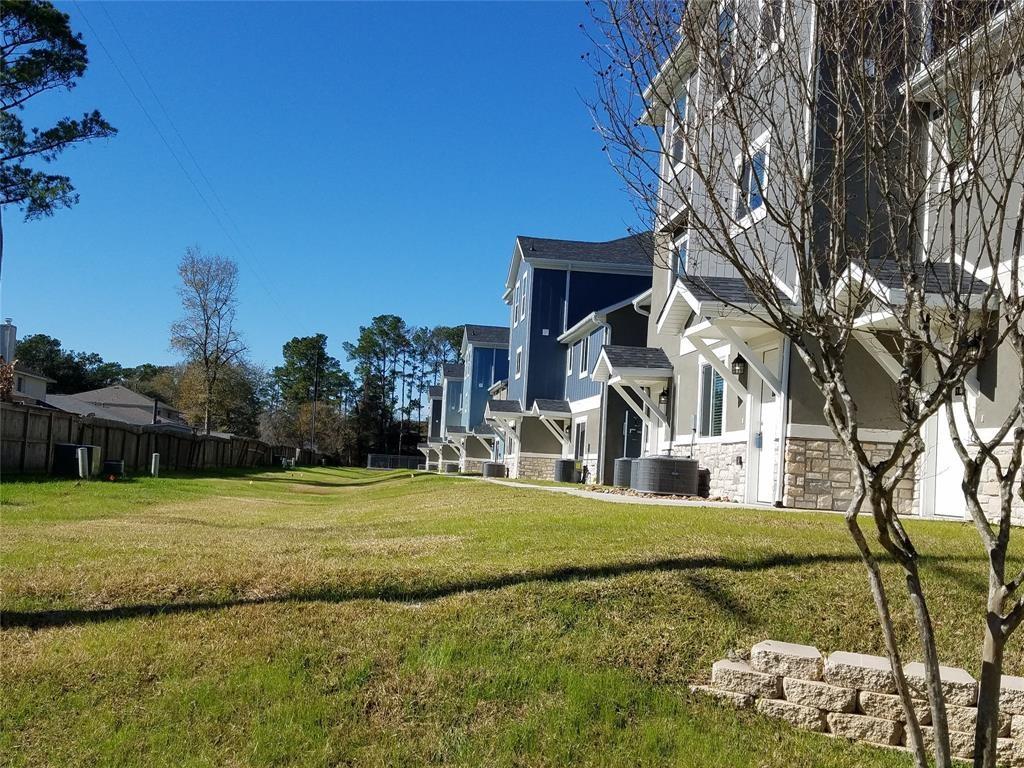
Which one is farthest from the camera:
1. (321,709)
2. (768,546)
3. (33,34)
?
(33,34)

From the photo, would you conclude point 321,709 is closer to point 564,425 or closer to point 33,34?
point 33,34

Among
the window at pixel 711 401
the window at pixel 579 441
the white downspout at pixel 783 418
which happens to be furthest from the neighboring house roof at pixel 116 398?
the white downspout at pixel 783 418

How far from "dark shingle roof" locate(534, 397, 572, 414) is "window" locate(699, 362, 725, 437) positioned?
12529 mm

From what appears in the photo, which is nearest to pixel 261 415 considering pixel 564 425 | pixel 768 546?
pixel 564 425

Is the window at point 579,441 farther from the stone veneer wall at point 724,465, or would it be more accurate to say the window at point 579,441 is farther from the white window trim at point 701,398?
the stone veneer wall at point 724,465

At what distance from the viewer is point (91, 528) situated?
34.2 ft

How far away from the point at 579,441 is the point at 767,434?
1486 cm

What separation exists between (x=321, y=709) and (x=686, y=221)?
10.7 ft

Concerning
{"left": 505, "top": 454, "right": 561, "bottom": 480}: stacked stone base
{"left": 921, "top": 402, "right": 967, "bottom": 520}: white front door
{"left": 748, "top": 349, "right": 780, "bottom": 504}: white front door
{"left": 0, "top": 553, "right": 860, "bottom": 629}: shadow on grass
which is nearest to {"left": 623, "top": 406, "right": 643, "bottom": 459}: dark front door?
{"left": 505, "top": 454, "right": 561, "bottom": 480}: stacked stone base

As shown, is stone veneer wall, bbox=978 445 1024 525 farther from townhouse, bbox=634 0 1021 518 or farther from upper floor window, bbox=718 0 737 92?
upper floor window, bbox=718 0 737 92

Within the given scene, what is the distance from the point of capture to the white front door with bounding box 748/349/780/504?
13.9m

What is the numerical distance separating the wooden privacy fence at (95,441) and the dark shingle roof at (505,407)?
10563mm

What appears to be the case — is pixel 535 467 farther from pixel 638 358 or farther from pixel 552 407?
pixel 638 358

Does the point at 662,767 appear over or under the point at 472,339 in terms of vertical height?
under
